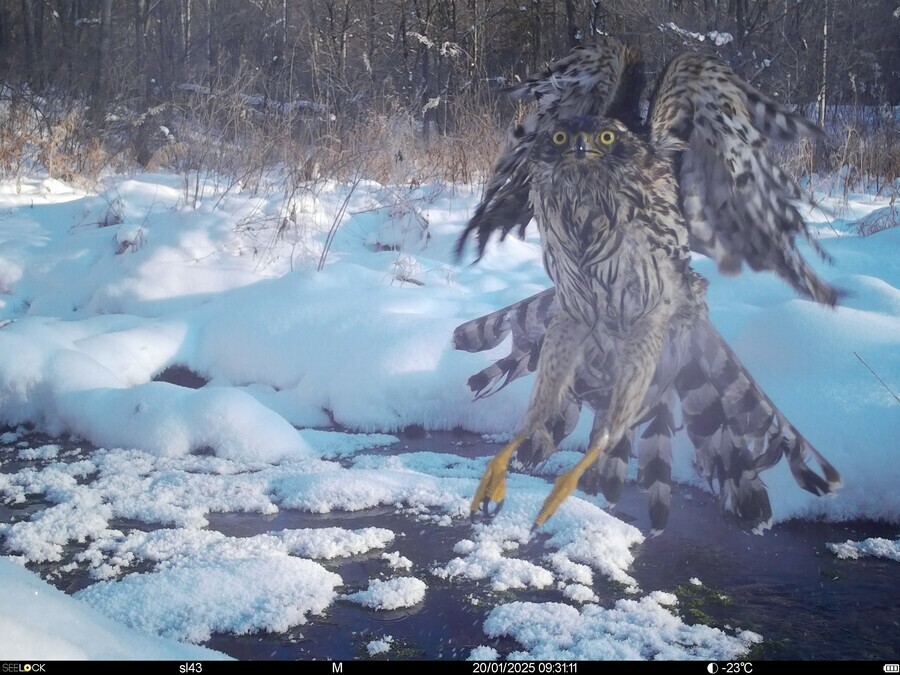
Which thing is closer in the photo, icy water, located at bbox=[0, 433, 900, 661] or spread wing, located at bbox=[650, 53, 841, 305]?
spread wing, located at bbox=[650, 53, 841, 305]

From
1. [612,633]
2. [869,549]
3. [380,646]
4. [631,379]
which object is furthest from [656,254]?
[869,549]

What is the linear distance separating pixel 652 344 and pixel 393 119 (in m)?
2.73

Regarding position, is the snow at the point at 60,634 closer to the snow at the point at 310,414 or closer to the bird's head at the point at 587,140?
the snow at the point at 310,414

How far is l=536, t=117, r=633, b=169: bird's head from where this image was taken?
1.43 m

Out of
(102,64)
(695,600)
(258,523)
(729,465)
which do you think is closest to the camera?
(729,465)

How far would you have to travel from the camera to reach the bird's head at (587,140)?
143 centimetres

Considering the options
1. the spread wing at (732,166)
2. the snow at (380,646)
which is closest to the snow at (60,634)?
the snow at (380,646)

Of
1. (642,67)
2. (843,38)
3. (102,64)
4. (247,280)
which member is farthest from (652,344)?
(102,64)

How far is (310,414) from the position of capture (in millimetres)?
3518

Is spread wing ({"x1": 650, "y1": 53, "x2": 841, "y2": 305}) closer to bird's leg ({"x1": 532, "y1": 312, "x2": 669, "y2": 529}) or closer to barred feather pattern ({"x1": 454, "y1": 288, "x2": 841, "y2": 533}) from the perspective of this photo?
barred feather pattern ({"x1": 454, "y1": 288, "x2": 841, "y2": 533})

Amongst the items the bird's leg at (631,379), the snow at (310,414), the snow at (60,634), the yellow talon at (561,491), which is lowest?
the snow at (310,414)

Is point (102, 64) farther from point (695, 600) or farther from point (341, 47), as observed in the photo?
point (695, 600)

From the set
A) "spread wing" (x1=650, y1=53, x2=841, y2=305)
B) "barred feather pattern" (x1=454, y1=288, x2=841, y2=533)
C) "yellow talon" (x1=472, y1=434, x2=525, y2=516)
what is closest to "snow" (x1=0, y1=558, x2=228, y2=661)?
"yellow talon" (x1=472, y1=434, x2=525, y2=516)

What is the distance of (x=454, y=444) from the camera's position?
10.4ft
